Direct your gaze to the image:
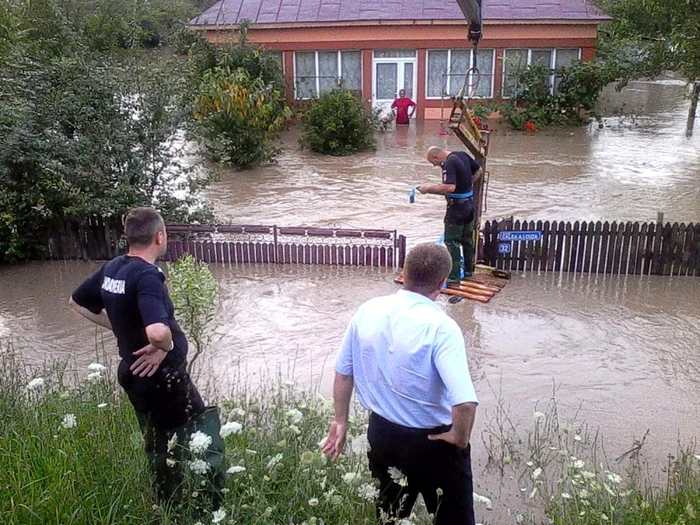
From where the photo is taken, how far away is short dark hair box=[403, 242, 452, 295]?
3.41 meters

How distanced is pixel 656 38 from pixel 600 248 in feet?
31.4

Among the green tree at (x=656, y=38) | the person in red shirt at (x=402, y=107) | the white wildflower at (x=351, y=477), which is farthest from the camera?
the person in red shirt at (x=402, y=107)

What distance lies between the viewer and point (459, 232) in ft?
29.5

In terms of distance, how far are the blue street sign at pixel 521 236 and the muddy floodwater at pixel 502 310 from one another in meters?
0.55

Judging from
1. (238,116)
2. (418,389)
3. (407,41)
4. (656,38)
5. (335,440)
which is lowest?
(335,440)

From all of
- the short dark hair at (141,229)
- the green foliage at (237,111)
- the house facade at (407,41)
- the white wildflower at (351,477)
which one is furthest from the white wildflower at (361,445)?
the house facade at (407,41)

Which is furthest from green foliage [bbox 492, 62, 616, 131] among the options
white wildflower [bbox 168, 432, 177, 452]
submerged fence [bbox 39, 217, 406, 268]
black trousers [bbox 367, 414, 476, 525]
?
white wildflower [bbox 168, 432, 177, 452]

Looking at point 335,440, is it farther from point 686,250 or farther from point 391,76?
point 391,76

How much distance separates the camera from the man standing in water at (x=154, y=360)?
12.0 feet

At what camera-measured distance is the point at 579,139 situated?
20.2 metres

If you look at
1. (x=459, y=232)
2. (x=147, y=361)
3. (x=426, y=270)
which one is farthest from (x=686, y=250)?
(x=147, y=361)

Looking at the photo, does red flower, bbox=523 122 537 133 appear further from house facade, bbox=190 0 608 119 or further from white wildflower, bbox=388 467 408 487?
white wildflower, bbox=388 467 408 487

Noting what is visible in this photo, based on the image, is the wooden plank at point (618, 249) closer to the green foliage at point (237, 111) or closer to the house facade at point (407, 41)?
the green foliage at point (237, 111)

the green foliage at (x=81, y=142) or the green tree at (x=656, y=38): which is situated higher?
the green tree at (x=656, y=38)
